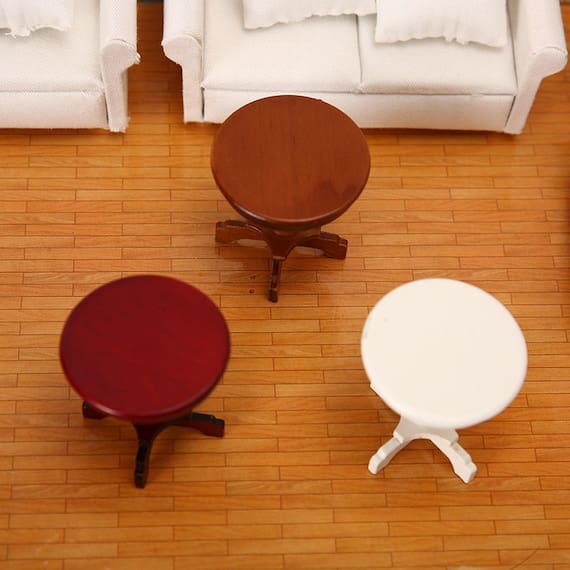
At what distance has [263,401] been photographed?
3943mm

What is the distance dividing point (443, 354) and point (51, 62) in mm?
2104

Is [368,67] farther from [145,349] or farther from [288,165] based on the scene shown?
[145,349]

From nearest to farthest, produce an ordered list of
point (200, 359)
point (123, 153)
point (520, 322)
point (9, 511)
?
point (200, 359) < point (9, 511) < point (520, 322) < point (123, 153)

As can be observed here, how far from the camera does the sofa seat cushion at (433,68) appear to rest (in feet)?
14.2

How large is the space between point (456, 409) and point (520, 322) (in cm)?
95

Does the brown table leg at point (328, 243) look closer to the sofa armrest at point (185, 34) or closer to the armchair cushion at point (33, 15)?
the sofa armrest at point (185, 34)

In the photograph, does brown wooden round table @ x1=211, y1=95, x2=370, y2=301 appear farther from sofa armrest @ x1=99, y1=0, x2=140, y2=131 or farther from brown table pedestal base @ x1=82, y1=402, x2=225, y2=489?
brown table pedestal base @ x1=82, y1=402, x2=225, y2=489

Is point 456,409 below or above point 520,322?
above

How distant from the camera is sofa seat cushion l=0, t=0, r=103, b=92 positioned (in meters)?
4.21

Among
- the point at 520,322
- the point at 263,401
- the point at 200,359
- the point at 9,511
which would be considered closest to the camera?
the point at 200,359

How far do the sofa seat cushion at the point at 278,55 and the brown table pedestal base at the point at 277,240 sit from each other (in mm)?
641

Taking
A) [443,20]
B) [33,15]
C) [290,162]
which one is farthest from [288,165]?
[33,15]

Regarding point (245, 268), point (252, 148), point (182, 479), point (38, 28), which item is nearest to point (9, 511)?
point (182, 479)

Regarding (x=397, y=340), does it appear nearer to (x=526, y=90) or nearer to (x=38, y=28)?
(x=526, y=90)
